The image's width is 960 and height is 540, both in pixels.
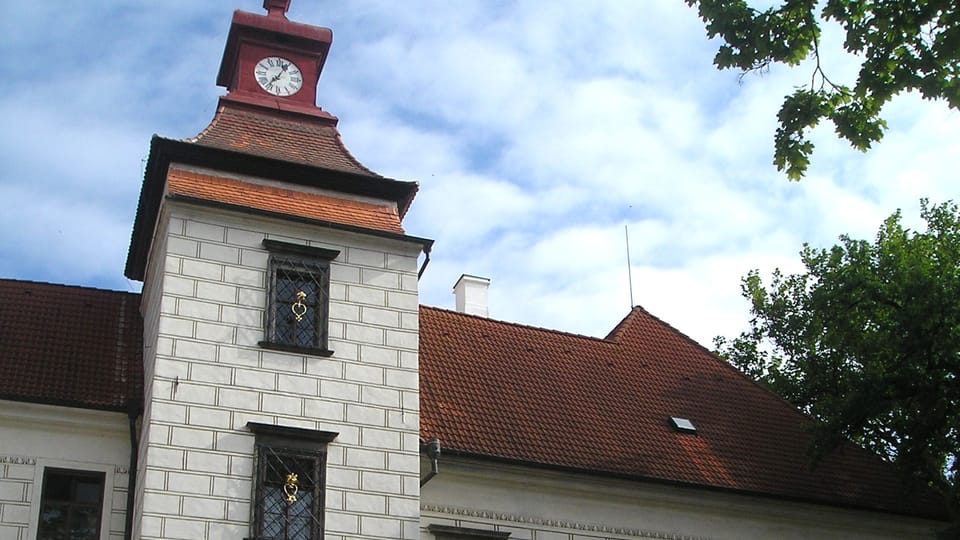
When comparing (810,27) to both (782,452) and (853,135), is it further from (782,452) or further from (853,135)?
(782,452)

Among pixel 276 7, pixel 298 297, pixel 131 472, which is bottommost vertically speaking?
pixel 131 472

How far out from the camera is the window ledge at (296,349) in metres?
18.9

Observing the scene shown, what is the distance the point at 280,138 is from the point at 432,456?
236 inches

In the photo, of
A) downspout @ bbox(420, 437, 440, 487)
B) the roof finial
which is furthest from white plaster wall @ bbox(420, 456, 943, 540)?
the roof finial

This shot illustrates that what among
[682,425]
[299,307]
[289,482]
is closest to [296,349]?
[299,307]

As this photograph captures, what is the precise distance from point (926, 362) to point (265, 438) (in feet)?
37.1

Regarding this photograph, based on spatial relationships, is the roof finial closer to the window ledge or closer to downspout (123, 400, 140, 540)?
the window ledge

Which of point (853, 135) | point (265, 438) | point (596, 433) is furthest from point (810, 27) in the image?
point (596, 433)

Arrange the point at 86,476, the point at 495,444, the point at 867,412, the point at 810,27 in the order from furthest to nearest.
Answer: the point at 867,412, the point at 495,444, the point at 86,476, the point at 810,27

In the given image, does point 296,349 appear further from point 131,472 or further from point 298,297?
point 131,472

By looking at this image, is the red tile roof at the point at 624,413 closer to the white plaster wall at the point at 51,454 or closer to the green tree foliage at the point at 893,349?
the green tree foliage at the point at 893,349

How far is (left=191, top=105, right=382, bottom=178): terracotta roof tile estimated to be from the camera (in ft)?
69.2

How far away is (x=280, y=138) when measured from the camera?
21875 mm

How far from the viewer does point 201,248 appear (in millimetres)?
19344
